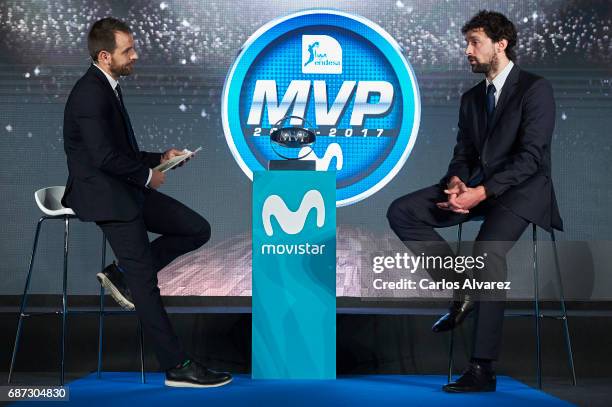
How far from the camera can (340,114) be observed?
5.73 meters

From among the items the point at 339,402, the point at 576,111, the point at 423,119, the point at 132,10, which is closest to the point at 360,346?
the point at 339,402

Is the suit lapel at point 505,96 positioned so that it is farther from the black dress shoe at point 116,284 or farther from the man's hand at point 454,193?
the black dress shoe at point 116,284

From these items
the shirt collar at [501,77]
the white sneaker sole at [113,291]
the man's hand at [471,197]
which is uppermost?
the shirt collar at [501,77]

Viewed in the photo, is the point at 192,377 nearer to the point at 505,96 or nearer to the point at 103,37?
the point at 103,37

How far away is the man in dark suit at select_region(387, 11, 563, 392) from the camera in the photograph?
3.69 m

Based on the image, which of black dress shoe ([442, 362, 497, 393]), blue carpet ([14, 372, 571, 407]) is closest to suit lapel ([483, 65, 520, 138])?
black dress shoe ([442, 362, 497, 393])

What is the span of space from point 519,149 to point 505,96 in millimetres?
276

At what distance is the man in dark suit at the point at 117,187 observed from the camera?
3775 millimetres

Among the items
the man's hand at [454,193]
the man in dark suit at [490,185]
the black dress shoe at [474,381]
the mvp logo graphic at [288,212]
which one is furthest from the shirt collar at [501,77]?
the black dress shoe at [474,381]

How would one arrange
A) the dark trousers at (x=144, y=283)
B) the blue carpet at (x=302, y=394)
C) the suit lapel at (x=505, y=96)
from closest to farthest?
the blue carpet at (x=302, y=394) < the dark trousers at (x=144, y=283) < the suit lapel at (x=505, y=96)

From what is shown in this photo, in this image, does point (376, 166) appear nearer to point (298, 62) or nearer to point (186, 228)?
point (298, 62)

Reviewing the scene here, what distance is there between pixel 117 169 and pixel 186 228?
578 millimetres

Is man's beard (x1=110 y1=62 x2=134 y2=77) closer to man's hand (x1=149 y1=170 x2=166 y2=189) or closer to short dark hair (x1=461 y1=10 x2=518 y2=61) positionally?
man's hand (x1=149 y1=170 x2=166 y2=189)

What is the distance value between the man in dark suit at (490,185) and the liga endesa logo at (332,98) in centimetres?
150
